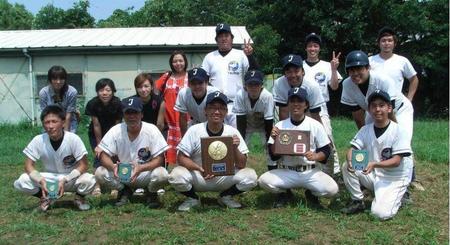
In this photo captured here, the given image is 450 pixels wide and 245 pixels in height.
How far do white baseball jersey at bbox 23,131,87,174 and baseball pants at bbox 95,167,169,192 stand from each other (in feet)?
1.00

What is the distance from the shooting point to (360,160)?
501 cm

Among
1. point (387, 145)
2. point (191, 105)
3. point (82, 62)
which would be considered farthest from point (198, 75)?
point (82, 62)

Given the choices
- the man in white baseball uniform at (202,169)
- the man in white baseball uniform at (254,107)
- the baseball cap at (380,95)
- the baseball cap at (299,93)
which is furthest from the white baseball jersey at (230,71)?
the baseball cap at (380,95)

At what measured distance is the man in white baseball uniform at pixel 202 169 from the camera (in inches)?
206

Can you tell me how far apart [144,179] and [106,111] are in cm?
130

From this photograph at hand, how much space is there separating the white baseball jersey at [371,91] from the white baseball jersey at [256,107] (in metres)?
0.86

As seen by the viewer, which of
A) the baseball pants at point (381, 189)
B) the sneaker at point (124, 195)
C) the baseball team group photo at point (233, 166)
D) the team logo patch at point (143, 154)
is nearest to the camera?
the baseball team group photo at point (233, 166)

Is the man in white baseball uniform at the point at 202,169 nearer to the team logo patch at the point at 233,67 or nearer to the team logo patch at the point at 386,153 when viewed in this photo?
the team logo patch at the point at 233,67

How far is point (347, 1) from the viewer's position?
20219 mm

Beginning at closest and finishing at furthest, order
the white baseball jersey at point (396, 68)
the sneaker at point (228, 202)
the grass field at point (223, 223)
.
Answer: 1. the grass field at point (223, 223)
2. the sneaker at point (228, 202)
3. the white baseball jersey at point (396, 68)

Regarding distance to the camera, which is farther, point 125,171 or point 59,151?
point 59,151

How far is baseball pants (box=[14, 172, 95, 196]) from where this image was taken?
5277 mm

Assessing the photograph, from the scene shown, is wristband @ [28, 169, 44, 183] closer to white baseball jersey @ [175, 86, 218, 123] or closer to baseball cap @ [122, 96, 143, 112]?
baseball cap @ [122, 96, 143, 112]

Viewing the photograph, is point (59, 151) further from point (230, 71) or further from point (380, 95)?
point (380, 95)
